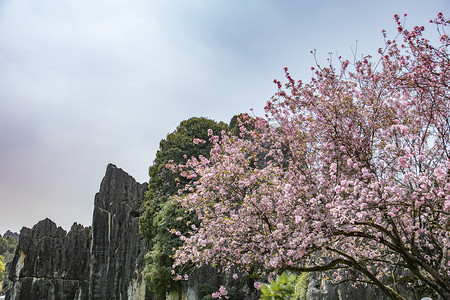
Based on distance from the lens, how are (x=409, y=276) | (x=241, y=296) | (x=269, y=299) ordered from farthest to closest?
1. (x=241, y=296)
2. (x=269, y=299)
3. (x=409, y=276)

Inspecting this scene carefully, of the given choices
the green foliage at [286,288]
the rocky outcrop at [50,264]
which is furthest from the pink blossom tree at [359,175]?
the rocky outcrop at [50,264]

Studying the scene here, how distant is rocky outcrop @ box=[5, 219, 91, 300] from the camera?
32.9 metres

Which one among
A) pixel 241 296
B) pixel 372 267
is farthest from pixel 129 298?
pixel 372 267

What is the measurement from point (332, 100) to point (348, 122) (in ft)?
1.95

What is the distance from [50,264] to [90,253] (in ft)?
18.4

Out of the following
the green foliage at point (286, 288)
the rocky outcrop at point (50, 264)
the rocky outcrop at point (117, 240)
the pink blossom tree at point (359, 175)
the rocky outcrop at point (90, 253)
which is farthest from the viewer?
the rocky outcrop at point (50, 264)

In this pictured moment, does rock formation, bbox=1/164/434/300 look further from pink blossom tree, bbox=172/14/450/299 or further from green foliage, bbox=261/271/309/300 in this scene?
pink blossom tree, bbox=172/14/450/299

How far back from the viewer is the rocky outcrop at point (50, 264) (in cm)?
3294

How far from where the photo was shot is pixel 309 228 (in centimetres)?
592

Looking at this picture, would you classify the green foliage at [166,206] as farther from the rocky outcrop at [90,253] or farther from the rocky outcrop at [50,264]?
the rocky outcrop at [50,264]

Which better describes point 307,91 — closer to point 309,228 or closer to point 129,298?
point 309,228

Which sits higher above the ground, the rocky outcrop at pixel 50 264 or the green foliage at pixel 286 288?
the rocky outcrop at pixel 50 264

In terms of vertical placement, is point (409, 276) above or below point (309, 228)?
A: below

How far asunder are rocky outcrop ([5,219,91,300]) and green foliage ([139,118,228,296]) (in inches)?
671
